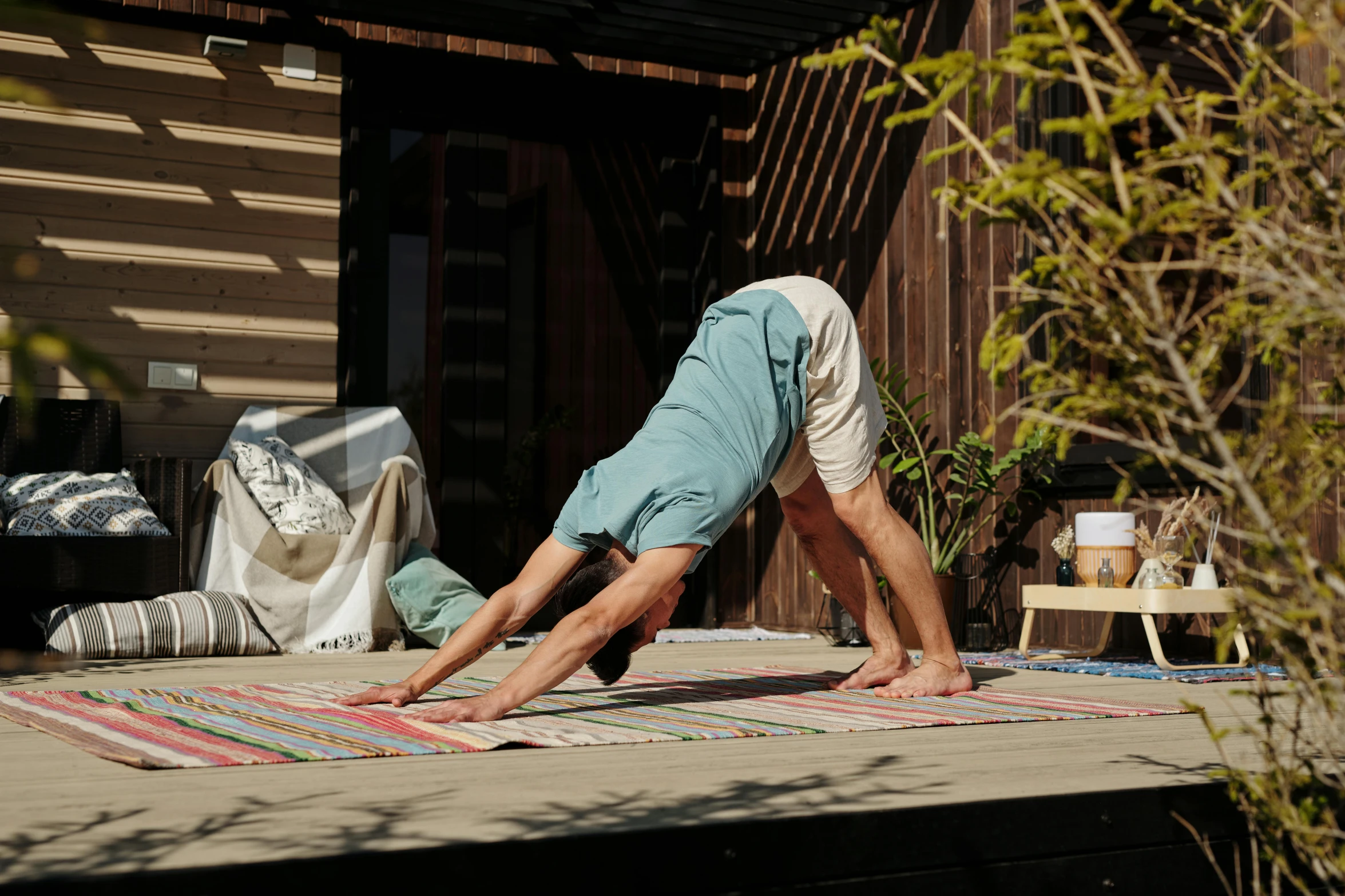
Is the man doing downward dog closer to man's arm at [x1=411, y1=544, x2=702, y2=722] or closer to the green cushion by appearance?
man's arm at [x1=411, y1=544, x2=702, y2=722]

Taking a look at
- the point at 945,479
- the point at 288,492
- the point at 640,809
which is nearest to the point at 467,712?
the point at 640,809

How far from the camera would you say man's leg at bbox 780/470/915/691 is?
3445 mm

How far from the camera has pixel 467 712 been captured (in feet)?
8.70

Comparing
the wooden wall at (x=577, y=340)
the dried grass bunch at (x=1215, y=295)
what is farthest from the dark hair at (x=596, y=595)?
the wooden wall at (x=577, y=340)

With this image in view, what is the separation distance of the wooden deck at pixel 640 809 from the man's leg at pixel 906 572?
744mm

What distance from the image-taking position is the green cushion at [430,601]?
5219 millimetres

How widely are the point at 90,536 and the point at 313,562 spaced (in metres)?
0.82

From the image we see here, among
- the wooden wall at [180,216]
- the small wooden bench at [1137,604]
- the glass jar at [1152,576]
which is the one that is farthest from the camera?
the wooden wall at [180,216]

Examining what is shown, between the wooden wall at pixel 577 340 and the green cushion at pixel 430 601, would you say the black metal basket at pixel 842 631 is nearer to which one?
the green cushion at pixel 430 601

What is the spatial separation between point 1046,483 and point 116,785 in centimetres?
417

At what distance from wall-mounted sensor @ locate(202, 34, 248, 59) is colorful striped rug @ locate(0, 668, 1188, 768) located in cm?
356

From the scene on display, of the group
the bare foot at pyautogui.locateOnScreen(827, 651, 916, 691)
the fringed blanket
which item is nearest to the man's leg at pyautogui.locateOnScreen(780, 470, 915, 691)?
the bare foot at pyautogui.locateOnScreen(827, 651, 916, 691)

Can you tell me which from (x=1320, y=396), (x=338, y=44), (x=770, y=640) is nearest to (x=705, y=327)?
(x=1320, y=396)

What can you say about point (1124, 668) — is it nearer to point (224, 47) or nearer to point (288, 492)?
point (288, 492)
